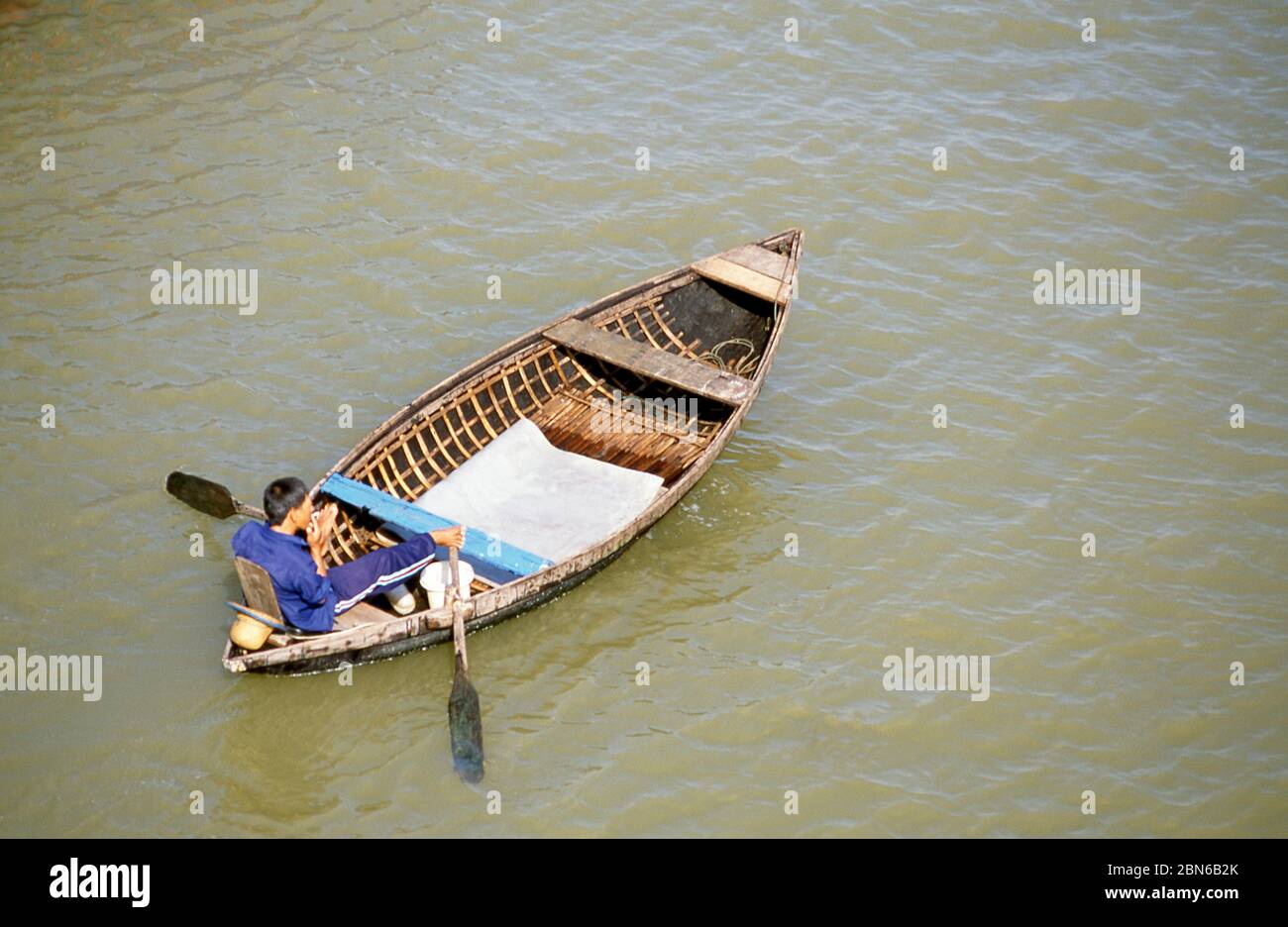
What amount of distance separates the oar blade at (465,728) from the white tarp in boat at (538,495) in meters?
1.40

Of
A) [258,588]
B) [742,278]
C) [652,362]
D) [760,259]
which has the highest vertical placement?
[760,259]

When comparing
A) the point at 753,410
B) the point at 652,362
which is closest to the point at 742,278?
the point at 753,410

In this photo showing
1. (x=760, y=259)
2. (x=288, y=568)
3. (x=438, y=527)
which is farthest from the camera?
(x=760, y=259)

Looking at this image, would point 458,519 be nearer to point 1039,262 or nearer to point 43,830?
point 43,830

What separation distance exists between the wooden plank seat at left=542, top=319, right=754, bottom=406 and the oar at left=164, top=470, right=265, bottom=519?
2937 mm

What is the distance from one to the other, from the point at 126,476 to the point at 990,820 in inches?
272

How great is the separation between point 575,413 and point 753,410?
1.58 metres

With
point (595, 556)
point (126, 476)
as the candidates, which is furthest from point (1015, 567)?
point (126, 476)

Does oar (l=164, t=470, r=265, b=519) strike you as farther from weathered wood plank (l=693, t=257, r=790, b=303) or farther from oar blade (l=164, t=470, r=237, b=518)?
weathered wood plank (l=693, t=257, r=790, b=303)

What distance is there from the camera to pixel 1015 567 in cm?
1019

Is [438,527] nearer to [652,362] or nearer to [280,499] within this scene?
[280,499]

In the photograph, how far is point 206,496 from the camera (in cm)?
944

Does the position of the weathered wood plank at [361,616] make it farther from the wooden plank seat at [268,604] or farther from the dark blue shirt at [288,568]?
the dark blue shirt at [288,568]

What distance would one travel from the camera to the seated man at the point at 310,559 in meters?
8.20
